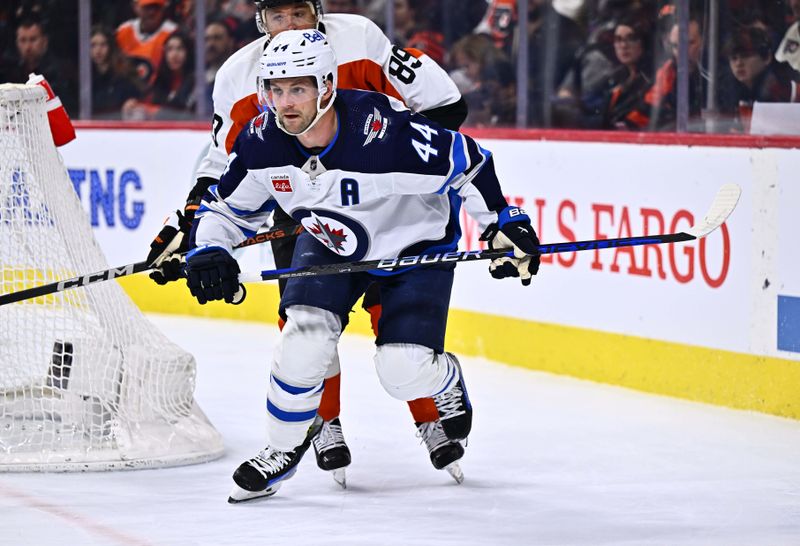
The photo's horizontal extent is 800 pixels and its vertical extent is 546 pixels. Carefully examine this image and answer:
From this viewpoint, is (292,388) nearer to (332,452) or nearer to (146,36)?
(332,452)

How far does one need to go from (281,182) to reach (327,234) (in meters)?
0.17

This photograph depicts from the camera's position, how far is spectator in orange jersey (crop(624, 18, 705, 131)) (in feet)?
16.3

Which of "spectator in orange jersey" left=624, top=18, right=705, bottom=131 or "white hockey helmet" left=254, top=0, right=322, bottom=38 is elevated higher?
"white hockey helmet" left=254, top=0, right=322, bottom=38

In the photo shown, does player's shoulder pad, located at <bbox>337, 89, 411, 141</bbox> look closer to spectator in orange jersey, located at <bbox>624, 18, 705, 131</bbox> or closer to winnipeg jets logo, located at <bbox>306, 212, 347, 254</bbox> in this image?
winnipeg jets logo, located at <bbox>306, 212, 347, 254</bbox>

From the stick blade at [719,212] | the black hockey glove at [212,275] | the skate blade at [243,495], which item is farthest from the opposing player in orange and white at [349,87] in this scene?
the stick blade at [719,212]

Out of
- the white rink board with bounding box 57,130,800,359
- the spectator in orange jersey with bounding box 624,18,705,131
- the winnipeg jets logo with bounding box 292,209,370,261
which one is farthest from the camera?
the spectator in orange jersey with bounding box 624,18,705,131

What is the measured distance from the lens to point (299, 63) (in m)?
3.17

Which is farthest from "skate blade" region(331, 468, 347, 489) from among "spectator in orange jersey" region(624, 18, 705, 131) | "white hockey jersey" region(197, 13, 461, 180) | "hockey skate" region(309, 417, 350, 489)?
"spectator in orange jersey" region(624, 18, 705, 131)

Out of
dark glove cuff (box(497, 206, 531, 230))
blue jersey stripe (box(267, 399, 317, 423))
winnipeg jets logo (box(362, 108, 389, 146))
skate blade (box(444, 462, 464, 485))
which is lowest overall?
skate blade (box(444, 462, 464, 485))

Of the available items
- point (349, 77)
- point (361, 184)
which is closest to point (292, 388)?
point (361, 184)

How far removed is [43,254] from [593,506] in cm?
161

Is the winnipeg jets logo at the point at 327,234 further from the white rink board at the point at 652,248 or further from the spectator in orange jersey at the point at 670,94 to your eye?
the spectator in orange jersey at the point at 670,94

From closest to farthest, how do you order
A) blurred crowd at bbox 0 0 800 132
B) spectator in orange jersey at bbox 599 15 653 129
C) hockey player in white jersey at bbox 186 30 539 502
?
hockey player in white jersey at bbox 186 30 539 502
blurred crowd at bbox 0 0 800 132
spectator in orange jersey at bbox 599 15 653 129

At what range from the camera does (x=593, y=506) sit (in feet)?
11.1
